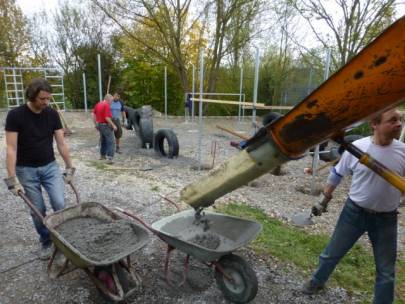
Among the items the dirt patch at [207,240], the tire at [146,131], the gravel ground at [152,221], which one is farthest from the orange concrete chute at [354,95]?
the tire at [146,131]

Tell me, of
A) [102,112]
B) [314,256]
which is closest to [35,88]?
[314,256]

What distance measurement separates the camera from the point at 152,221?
4211mm

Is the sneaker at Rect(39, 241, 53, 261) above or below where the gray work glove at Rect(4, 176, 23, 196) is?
below

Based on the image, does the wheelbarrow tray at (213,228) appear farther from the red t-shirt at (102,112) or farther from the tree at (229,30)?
the tree at (229,30)

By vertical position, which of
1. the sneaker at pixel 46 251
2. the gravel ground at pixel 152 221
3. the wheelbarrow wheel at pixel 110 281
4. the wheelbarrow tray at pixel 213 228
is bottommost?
the gravel ground at pixel 152 221

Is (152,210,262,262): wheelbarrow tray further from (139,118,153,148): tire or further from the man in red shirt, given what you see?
(139,118,153,148): tire

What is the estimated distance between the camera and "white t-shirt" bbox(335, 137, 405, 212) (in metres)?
2.16

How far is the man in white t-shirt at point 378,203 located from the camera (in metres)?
2.15

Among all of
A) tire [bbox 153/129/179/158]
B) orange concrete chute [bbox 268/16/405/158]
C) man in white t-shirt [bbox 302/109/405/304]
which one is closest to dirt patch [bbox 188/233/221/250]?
man in white t-shirt [bbox 302/109/405/304]

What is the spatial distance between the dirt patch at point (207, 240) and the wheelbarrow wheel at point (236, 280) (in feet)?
0.45

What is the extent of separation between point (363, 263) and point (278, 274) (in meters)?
1.00

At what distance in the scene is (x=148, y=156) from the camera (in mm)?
8242

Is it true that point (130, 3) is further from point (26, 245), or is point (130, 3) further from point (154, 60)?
point (26, 245)

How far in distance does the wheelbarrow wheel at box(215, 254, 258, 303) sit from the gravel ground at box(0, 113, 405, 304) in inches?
6.0
